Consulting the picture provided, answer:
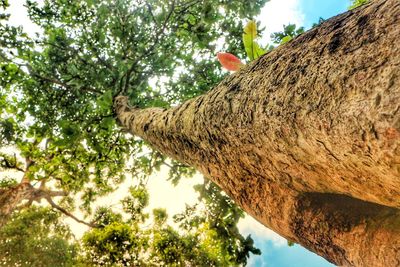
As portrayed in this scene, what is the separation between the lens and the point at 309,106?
1.13 metres

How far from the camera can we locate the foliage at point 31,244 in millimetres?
13523

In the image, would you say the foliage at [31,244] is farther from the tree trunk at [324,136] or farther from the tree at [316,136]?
the tree trunk at [324,136]

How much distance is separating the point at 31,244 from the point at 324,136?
1582 cm

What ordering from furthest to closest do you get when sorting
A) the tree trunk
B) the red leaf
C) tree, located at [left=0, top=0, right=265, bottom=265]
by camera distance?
tree, located at [left=0, top=0, right=265, bottom=265] < the red leaf < the tree trunk

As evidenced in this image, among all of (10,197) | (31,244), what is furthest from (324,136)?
(31,244)

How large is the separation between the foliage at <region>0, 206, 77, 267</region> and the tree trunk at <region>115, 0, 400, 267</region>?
1454 cm

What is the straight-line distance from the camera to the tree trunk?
91cm

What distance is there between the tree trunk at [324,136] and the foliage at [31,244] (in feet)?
47.7

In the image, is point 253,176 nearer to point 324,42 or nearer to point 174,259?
point 324,42

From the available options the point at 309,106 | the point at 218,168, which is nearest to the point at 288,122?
the point at 309,106

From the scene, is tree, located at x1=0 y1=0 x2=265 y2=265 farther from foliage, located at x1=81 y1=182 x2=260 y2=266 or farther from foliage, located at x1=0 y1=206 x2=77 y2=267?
foliage, located at x1=0 y1=206 x2=77 y2=267

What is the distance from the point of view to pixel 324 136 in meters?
1.06

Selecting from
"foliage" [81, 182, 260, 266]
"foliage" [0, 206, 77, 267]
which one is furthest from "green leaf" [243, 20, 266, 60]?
"foliage" [0, 206, 77, 267]

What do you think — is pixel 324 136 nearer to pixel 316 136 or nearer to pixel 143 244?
pixel 316 136
